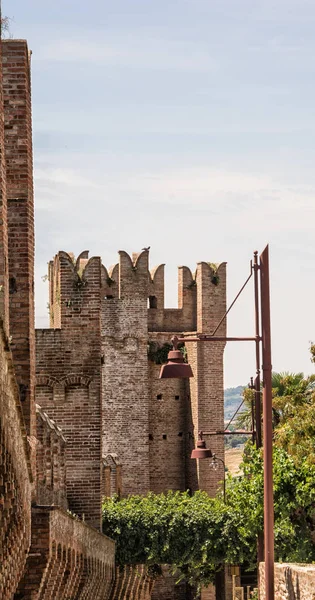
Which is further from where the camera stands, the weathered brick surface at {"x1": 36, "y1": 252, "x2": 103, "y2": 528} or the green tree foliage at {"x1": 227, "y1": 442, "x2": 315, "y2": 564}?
the green tree foliage at {"x1": 227, "y1": 442, "x2": 315, "y2": 564}

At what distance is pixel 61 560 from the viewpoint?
2159cm

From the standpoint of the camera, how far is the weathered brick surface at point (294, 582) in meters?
18.4

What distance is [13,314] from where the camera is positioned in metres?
20.2

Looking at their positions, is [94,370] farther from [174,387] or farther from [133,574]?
[174,387]

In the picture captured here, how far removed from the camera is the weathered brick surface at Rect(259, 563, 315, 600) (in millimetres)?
18422

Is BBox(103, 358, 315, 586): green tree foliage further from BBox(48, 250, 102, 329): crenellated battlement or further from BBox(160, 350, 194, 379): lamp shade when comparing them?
BBox(160, 350, 194, 379): lamp shade

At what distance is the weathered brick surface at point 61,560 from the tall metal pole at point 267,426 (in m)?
2.70

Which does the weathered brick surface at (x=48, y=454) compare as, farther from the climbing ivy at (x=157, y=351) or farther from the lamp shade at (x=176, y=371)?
the climbing ivy at (x=157, y=351)

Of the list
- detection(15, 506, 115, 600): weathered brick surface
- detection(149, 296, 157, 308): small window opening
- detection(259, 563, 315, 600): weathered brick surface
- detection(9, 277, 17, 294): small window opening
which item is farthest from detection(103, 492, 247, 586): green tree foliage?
detection(9, 277, 17, 294): small window opening

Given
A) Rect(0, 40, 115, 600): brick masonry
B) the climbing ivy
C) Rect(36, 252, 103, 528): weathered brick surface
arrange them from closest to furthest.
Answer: Rect(0, 40, 115, 600): brick masonry, Rect(36, 252, 103, 528): weathered brick surface, the climbing ivy

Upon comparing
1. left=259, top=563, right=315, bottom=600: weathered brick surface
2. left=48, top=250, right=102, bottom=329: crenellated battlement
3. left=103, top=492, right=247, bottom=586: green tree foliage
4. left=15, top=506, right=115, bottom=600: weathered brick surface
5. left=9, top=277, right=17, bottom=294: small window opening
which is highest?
left=48, top=250, right=102, bottom=329: crenellated battlement

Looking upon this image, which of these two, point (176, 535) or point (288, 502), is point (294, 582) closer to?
point (288, 502)

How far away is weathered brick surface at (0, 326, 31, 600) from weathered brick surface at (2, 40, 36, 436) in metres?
3.79

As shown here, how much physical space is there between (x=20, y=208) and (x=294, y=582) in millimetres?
5995
